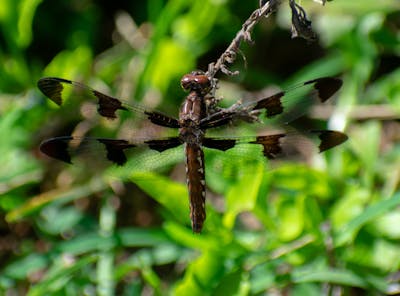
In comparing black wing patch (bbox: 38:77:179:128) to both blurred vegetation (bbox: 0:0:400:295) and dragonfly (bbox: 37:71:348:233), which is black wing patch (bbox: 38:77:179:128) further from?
blurred vegetation (bbox: 0:0:400:295)

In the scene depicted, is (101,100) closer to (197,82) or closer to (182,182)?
(197,82)

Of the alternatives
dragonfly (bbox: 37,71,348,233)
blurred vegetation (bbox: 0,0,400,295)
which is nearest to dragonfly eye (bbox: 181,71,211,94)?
dragonfly (bbox: 37,71,348,233)

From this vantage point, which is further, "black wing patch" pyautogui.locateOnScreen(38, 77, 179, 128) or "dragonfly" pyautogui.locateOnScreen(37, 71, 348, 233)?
"black wing patch" pyautogui.locateOnScreen(38, 77, 179, 128)

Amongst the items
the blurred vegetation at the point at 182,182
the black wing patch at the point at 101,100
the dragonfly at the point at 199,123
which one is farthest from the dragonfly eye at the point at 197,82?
the blurred vegetation at the point at 182,182

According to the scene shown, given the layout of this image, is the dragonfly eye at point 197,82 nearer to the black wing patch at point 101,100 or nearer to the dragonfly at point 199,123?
the dragonfly at point 199,123

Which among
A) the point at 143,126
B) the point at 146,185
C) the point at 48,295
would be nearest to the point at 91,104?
the point at 143,126

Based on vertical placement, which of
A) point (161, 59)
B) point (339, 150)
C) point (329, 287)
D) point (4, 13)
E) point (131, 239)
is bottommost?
point (329, 287)

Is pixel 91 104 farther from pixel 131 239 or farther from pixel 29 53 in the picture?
pixel 29 53
